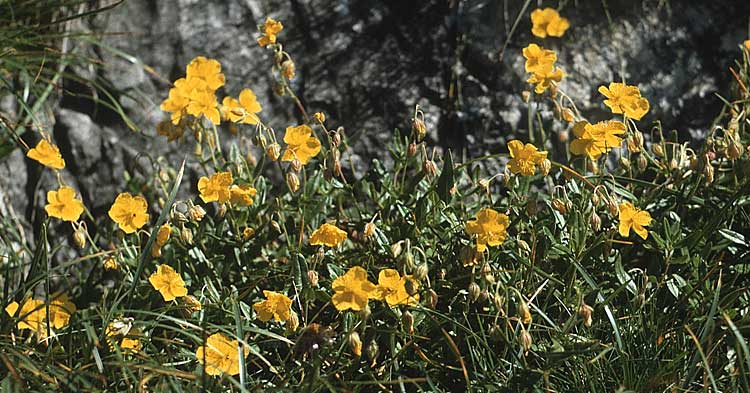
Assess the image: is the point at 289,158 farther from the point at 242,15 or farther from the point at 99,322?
the point at 242,15

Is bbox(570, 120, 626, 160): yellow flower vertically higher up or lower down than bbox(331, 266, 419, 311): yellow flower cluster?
higher up

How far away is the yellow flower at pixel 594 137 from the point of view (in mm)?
2080

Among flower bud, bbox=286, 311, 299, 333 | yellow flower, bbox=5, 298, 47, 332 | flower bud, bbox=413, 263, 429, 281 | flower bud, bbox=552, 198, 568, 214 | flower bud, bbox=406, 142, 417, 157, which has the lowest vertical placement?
yellow flower, bbox=5, 298, 47, 332

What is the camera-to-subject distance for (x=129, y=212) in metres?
2.21

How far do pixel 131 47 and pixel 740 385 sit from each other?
89.4 inches

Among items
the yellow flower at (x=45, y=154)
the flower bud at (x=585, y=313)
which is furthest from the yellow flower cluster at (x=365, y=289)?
the yellow flower at (x=45, y=154)

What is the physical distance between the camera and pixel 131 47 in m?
3.18

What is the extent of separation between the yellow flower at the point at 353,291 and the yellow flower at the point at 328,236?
0.57ft

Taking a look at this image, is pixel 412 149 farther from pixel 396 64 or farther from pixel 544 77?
pixel 396 64

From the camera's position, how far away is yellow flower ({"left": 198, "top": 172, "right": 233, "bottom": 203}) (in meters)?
2.16

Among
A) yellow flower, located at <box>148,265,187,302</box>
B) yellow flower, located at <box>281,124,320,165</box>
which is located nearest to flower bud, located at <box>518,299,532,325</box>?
yellow flower, located at <box>281,124,320,165</box>

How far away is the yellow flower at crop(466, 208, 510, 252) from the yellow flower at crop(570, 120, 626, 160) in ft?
0.92

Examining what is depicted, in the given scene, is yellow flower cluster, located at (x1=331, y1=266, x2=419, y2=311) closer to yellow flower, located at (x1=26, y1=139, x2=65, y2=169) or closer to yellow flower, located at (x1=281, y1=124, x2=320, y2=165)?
yellow flower, located at (x1=281, y1=124, x2=320, y2=165)

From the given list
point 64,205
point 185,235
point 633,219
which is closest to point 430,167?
point 633,219
